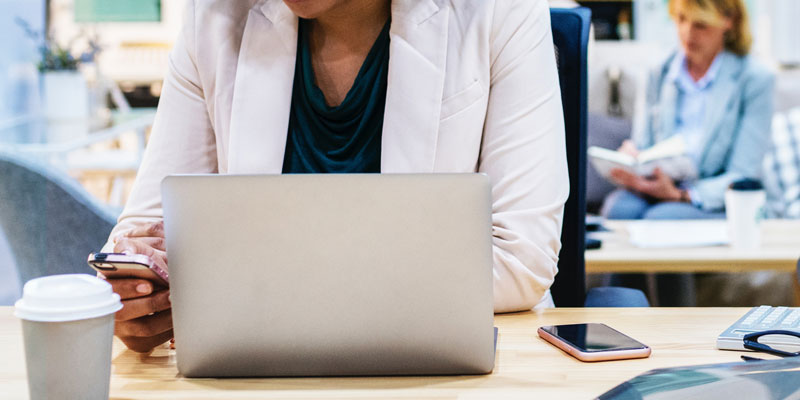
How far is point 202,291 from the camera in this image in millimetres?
679

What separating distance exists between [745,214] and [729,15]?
149 centimetres

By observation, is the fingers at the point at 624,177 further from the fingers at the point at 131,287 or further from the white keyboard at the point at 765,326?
the fingers at the point at 131,287

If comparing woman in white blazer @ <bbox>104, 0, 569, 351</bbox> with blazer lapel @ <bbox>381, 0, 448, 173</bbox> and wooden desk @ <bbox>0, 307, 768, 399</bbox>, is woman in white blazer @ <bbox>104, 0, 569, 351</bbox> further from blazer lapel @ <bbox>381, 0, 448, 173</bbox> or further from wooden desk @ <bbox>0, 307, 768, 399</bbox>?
wooden desk @ <bbox>0, 307, 768, 399</bbox>

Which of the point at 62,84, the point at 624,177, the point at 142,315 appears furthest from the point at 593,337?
the point at 62,84

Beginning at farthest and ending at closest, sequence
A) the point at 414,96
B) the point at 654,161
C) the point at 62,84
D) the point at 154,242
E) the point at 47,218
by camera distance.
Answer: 1. the point at 62,84
2. the point at 654,161
3. the point at 47,218
4. the point at 414,96
5. the point at 154,242

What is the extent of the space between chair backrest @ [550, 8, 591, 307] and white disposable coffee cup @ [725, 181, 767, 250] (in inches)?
28.5

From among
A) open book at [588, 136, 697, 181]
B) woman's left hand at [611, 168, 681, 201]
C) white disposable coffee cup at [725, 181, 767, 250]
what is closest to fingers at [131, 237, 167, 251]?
white disposable coffee cup at [725, 181, 767, 250]

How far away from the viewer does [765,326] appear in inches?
33.4

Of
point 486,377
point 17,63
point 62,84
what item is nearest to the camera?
point 486,377

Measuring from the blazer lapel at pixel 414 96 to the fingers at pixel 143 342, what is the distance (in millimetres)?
468

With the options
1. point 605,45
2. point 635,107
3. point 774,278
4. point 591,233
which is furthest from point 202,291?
point 605,45

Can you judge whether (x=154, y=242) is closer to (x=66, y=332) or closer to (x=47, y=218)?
(x=66, y=332)

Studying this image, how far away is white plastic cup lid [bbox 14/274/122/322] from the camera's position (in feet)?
1.91

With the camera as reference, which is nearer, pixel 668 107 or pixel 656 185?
pixel 656 185
